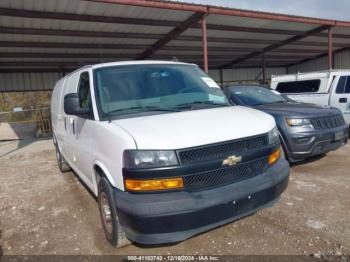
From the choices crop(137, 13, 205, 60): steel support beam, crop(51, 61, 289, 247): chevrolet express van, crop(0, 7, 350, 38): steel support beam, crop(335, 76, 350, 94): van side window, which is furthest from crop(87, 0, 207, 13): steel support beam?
crop(51, 61, 289, 247): chevrolet express van

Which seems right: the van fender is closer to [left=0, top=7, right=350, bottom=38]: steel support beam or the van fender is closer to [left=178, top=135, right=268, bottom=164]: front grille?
[left=178, top=135, right=268, bottom=164]: front grille

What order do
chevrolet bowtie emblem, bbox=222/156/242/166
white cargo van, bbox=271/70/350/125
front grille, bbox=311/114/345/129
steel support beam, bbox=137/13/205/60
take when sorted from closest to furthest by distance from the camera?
chevrolet bowtie emblem, bbox=222/156/242/166
front grille, bbox=311/114/345/129
white cargo van, bbox=271/70/350/125
steel support beam, bbox=137/13/205/60

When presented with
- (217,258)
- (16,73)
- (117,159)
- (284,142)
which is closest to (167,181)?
(117,159)

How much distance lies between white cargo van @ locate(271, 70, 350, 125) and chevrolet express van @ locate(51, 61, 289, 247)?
5991 mm

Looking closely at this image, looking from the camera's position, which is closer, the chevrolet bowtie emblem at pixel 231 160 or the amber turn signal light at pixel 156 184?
the amber turn signal light at pixel 156 184

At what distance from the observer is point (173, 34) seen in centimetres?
1220

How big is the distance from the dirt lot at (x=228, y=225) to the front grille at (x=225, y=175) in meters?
0.80

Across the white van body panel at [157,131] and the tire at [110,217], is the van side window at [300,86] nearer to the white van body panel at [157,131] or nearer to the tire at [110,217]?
the white van body panel at [157,131]

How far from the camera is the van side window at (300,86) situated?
349 inches

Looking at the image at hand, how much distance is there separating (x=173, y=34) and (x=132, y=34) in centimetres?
166

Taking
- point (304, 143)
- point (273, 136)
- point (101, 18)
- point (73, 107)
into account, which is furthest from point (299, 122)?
point (101, 18)

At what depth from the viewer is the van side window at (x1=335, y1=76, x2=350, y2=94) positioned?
27.0 ft

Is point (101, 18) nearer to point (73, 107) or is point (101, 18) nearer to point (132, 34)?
point (132, 34)

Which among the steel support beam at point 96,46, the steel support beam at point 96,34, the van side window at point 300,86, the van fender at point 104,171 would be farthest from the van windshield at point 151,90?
the steel support beam at point 96,46
